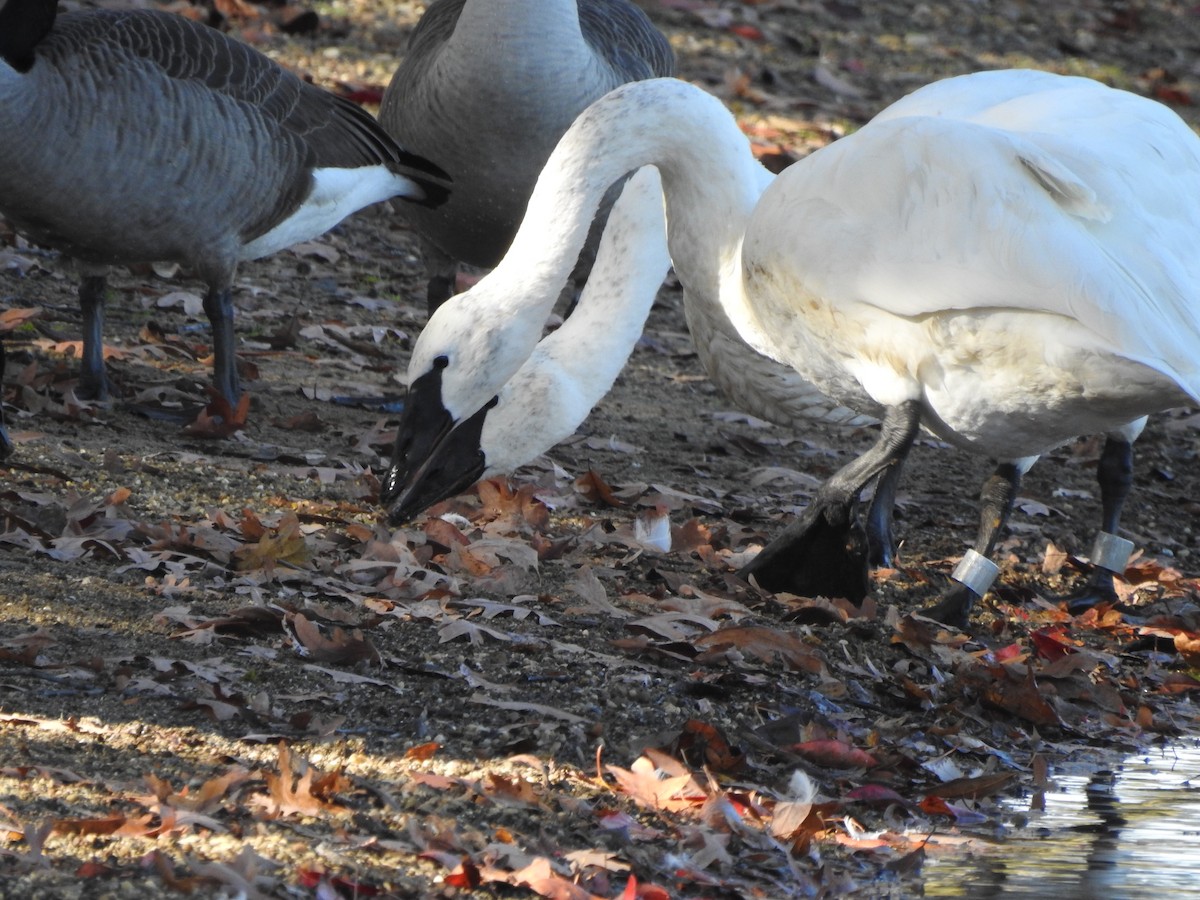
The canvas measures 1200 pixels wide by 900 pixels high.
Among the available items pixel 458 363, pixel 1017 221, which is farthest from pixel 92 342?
pixel 1017 221

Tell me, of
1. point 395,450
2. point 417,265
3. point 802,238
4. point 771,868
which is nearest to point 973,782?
point 771,868

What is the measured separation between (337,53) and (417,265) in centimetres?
297

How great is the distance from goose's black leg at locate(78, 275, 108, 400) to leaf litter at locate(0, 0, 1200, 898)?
0.13m

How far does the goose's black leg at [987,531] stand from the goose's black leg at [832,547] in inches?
13.1

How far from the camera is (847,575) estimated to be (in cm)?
521

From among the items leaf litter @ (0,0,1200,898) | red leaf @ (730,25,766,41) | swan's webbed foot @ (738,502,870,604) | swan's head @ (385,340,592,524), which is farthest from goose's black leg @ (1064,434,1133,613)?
red leaf @ (730,25,766,41)

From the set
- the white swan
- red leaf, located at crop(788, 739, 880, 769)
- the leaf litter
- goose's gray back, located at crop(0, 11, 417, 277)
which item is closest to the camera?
the leaf litter

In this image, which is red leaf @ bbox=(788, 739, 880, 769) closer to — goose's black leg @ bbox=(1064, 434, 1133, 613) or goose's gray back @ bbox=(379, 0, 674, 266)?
goose's black leg @ bbox=(1064, 434, 1133, 613)

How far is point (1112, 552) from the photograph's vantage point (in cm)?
589

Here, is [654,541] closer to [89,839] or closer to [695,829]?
[695,829]

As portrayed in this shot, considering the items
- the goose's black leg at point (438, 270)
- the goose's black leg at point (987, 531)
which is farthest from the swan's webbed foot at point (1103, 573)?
the goose's black leg at point (438, 270)

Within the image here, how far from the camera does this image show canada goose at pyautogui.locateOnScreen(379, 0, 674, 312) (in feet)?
23.1

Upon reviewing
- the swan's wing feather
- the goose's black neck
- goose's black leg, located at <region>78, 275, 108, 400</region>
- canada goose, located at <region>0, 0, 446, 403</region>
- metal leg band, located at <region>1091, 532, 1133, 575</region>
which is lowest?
goose's black leg, located at <region>78, 275, 108, 400</region>

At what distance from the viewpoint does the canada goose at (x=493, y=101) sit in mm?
7051
